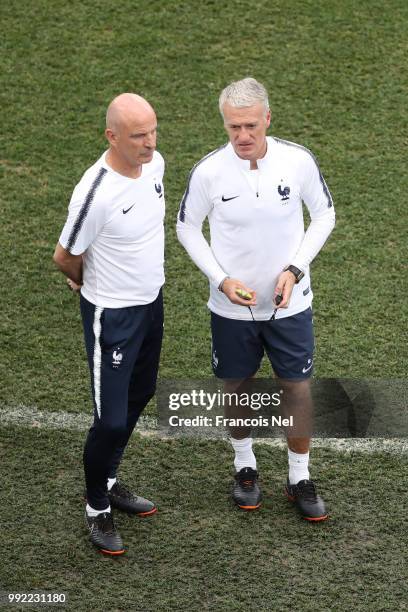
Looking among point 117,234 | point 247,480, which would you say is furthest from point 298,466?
point 117,234

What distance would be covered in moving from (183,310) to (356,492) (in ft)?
5.67

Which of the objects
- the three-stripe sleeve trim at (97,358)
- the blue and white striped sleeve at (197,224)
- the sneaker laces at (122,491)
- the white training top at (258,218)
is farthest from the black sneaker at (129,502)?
the blue and white striped sleeve at (197,224)

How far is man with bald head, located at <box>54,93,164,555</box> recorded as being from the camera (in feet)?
17.2

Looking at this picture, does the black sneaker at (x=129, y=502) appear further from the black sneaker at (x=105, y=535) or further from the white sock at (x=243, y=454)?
the white sock at (x=243, y=454)

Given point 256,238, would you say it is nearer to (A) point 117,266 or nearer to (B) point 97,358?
(A) point 117,266

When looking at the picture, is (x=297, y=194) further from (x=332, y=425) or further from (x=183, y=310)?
(x=183, y=310)

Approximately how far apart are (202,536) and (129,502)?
0.39 meters

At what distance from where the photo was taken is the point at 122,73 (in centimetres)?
928

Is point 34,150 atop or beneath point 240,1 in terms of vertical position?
beneath

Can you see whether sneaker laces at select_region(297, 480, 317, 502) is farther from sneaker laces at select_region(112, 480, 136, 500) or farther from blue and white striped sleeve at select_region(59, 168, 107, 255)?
blue and white striped sleeve at select_region(59, 168, 107, 255)

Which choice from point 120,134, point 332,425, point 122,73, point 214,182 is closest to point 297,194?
point 214,182

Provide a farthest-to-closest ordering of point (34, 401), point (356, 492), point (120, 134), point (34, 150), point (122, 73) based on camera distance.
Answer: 1. point (122, 73)
2. point (34, 150)
3. point (34, 401)
4. point (356, 492)
5. point (120, 134)

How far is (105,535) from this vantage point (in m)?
5.75

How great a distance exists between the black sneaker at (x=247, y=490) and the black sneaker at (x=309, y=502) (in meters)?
0.18
